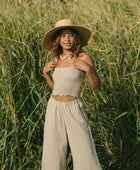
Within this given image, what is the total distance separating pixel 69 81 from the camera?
76.4 inches

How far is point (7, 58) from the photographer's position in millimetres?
2658

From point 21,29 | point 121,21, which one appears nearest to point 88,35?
point 21,29

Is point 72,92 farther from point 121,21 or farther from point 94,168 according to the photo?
point 121,21

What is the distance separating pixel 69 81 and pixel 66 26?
413 millimetres

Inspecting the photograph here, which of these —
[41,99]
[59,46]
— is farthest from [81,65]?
[41,99]

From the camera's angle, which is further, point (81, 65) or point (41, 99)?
point (41, 99)

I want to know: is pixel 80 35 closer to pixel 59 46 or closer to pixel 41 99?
pixel 59 46

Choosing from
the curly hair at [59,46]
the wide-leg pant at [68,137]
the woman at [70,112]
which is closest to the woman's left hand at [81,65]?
the woman at [70,112]

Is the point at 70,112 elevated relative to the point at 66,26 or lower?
lower

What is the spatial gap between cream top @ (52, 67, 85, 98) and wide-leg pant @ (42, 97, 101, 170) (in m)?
0.07

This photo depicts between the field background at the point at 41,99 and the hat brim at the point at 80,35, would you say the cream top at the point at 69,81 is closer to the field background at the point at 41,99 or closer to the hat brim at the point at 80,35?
the hat brim at the point at 80,35

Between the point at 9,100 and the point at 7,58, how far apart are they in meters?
0.44

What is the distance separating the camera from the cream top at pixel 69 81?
75.8 inches

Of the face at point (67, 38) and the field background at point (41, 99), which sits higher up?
the face at point (67, 38)
